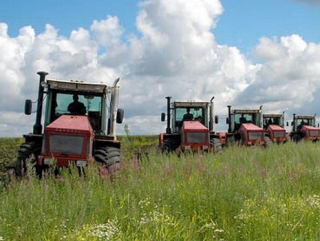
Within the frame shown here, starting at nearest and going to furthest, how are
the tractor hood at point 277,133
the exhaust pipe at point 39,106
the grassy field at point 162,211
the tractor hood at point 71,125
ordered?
1. the grassy field at point 162,211
2. the tractor hood at point 71,125
3. the exhaust pipe at point 39,106
4. the tractor hood at point 277,133

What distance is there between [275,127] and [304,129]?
130 inches

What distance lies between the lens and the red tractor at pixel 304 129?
26.1 m

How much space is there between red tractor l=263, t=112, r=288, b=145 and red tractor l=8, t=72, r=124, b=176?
14.7m

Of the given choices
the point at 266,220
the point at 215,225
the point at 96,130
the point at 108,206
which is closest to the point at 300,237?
the point at 266,220

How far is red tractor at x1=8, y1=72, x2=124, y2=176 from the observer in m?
8.57

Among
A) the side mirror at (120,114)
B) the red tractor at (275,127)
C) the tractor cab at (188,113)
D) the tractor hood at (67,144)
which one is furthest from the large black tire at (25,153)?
the red tractor at (275,127)

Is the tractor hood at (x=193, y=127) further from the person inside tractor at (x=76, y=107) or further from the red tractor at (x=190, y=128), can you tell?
the person inside tractor at (x=76, y=107)

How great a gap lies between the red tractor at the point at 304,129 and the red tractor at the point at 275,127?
7.06ft

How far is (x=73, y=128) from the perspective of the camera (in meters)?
8.70

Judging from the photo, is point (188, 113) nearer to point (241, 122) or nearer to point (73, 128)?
point (241, 122)

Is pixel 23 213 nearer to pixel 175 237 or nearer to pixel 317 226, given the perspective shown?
pixel 175 237

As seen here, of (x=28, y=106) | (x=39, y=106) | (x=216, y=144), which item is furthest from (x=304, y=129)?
(x=28, y=106)

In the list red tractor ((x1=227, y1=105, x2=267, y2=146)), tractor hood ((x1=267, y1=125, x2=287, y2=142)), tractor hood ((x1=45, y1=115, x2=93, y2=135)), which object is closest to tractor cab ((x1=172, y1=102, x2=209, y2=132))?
red tractor ((x1=227, y1=105, x2=267, y2=146))

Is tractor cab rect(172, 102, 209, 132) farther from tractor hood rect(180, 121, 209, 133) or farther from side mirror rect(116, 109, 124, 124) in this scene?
side mirror rect(116, 109, 124, 124)
